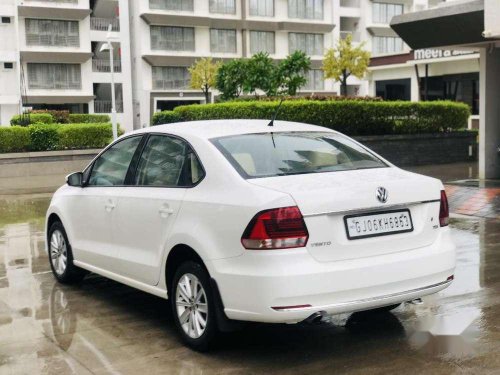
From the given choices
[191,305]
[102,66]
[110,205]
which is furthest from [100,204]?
[102,66]

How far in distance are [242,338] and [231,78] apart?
73.6 feet

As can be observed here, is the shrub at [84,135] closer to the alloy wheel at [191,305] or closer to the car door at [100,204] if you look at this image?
the car door at [100,204]

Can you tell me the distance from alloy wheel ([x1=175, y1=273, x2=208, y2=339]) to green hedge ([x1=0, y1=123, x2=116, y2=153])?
17471 mm

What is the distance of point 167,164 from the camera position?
19.2ft

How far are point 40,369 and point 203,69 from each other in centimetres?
4385

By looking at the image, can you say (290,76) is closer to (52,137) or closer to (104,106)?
(52,137)

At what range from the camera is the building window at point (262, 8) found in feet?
183

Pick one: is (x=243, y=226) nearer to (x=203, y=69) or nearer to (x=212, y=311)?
(x=212, y=311)

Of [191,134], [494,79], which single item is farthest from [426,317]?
[494,79]

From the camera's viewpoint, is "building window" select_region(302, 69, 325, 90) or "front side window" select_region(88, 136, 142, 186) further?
"building window" select_region(302, 69, 325, 90)

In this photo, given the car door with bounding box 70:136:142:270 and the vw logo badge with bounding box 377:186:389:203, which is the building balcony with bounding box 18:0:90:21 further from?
the vw logo badge with bounding box 377:186:389:203

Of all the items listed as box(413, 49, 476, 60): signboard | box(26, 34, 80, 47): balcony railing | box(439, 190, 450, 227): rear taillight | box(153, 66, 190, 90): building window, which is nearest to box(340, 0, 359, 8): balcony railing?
box(153, 66, 190, 90): building window

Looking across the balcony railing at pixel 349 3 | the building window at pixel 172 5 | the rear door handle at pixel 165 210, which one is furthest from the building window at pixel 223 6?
the rear door handle at pixel 165 210

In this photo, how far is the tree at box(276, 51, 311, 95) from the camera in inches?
1030
